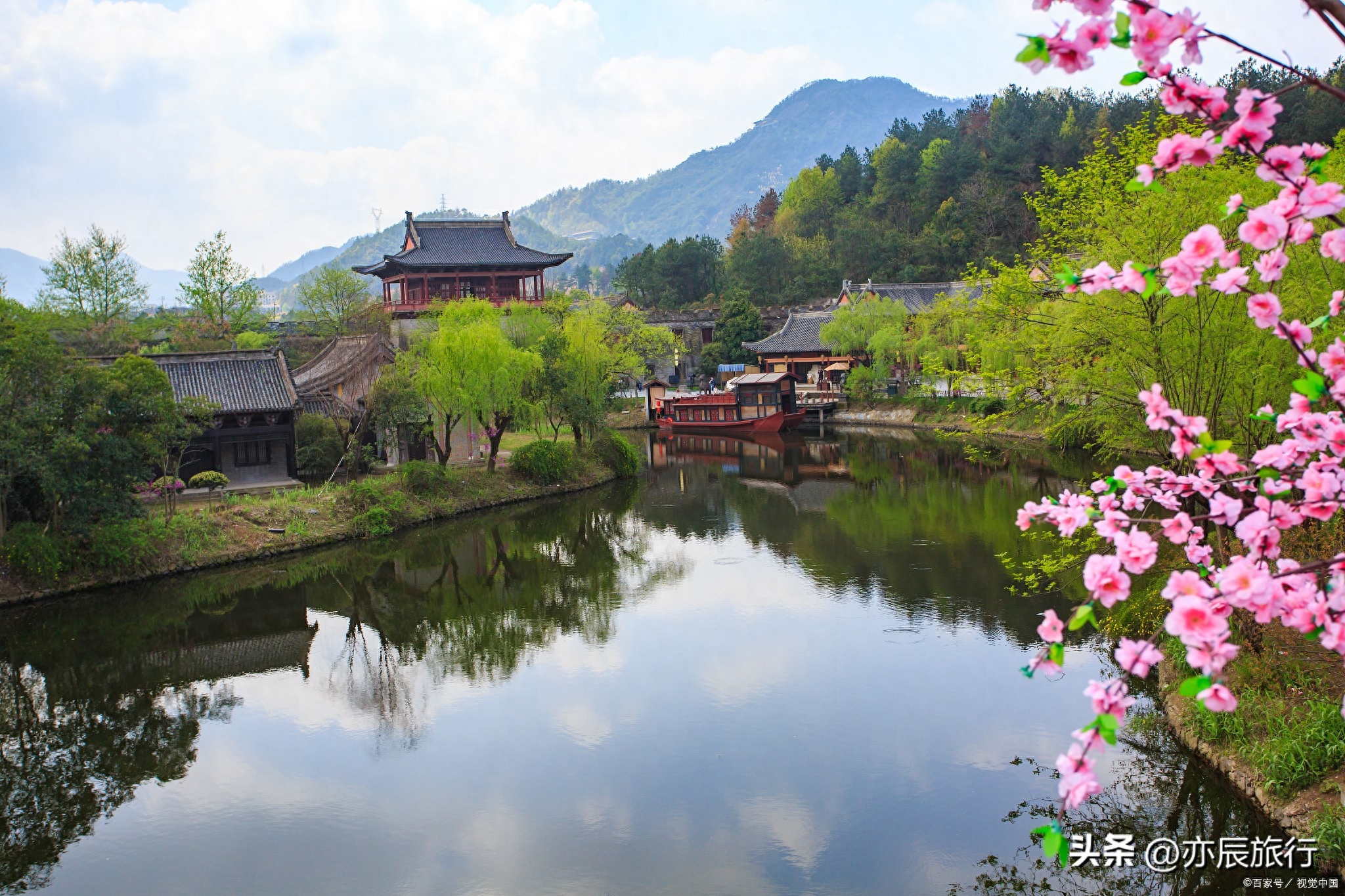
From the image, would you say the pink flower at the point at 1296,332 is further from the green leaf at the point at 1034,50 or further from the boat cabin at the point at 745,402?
the boat cabin at the point at 745,402

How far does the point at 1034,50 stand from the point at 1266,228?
33.9 inches

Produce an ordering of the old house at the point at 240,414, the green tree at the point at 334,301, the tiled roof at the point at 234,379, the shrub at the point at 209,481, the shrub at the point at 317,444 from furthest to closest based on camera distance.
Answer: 1. the green tree at the point at 334,301
2. the shrub at the point at 317,444
3. the tiled roof at the point at 234,379
4. the old house at the point at 240,414
5. the shrub at the point at 209,481

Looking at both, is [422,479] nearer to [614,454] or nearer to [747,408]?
[614,454]

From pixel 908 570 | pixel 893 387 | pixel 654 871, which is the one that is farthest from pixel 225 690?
pixel 893 387

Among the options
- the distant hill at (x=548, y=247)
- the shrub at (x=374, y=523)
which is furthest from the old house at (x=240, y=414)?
the distant hill at (x=548, y=247)

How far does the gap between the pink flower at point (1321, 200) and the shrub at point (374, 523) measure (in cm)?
1702

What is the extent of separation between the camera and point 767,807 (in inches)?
295

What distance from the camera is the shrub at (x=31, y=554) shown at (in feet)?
43.8

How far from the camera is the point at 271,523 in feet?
55.2

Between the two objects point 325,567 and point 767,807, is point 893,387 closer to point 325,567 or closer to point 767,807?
point 325,567

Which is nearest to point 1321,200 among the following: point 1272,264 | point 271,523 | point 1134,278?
point 1272,264

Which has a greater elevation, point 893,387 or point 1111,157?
point 1111,157

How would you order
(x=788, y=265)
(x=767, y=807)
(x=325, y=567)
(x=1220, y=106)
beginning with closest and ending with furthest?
(x=1220, y=106) → (x=767, y=807) → (x=325, y=567) → (x=788, y=265)

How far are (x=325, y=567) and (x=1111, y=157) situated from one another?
14.2 m
